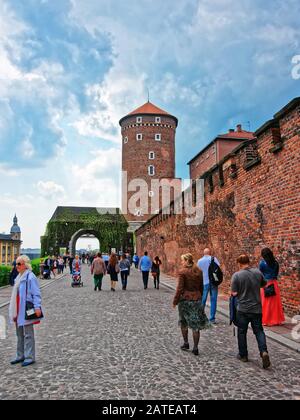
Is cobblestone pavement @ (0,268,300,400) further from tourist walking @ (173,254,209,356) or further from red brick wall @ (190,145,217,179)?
red brick wall @ (190,145,217,179)

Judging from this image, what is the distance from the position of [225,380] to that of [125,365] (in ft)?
4.50

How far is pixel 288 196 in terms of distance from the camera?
9.02 m

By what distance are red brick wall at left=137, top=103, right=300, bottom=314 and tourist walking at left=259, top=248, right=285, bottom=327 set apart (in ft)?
2.47

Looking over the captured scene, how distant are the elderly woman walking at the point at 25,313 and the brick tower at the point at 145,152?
55.0 metres

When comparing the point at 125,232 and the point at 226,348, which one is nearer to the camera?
the point at 226,348

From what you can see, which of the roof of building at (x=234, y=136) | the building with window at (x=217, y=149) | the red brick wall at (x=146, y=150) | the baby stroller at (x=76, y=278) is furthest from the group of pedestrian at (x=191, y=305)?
the red brick wall at (x=146, y=150)

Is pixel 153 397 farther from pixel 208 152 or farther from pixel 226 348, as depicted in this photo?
pixel 208 152

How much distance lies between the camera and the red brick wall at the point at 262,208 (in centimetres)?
874

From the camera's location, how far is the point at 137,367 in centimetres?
523

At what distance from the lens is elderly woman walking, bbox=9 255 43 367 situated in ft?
18.2

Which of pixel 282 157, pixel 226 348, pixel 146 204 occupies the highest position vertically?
pixel 146 204

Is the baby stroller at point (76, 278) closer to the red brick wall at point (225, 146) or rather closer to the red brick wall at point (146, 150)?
the red brick wall at point (225, 146)

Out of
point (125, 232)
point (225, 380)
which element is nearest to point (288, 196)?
point (225, 380)
